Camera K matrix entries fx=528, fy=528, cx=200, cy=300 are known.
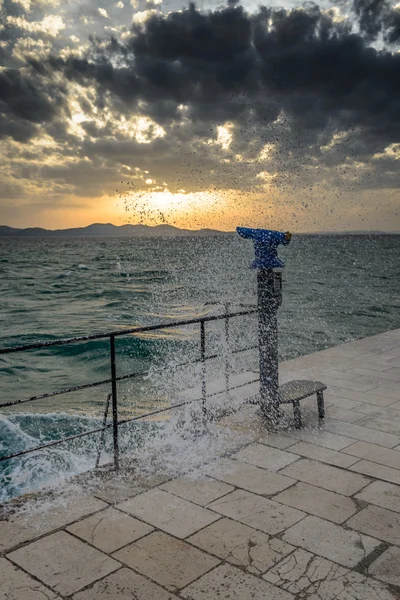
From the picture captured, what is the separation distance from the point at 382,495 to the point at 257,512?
3.33 feet

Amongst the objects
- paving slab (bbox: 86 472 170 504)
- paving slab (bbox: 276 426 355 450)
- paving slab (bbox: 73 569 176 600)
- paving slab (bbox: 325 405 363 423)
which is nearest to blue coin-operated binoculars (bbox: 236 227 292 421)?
paving slab (bbox: 276 426 355 450)

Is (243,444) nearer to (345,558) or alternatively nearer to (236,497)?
(236,497)

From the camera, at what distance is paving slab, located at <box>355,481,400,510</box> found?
3.87 meters

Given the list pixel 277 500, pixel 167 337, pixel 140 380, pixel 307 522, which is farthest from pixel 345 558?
pixel 167 337

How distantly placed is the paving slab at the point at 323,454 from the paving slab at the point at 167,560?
1.76 meters

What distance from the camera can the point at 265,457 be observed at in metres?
4.68

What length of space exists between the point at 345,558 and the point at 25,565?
1.92 m

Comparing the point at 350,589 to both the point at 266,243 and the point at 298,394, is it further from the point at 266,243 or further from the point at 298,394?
the point at 266,243

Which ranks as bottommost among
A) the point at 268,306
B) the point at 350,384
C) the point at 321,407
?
the point at 350,384

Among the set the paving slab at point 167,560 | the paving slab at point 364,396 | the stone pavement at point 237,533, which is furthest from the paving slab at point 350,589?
the paving slab at point 364,396

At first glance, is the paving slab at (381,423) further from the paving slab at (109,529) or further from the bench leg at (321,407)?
the paving slab at (109,529)

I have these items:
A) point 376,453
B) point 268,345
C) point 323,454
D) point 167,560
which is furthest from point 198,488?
point 268,345

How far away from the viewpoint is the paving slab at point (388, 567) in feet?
9.88

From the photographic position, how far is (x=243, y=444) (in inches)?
196
